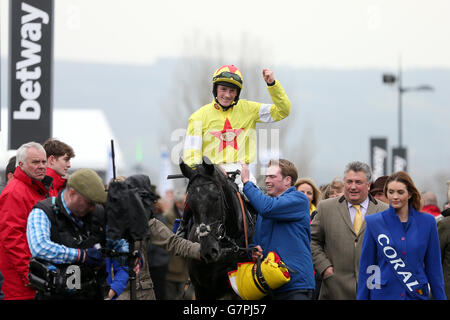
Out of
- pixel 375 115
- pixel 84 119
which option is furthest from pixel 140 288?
pixel 375 115

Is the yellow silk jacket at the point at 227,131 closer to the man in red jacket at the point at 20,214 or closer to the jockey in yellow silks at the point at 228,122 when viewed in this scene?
the jockey in yellow silks at the point at 228,122

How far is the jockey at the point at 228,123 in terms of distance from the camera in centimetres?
767

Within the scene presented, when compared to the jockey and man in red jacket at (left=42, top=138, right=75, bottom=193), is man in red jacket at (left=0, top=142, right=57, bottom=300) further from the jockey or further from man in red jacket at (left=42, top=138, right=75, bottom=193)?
the jockey

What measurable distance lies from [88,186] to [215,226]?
59.3 inches

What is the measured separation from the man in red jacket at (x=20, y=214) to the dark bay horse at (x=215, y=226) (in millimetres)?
1257

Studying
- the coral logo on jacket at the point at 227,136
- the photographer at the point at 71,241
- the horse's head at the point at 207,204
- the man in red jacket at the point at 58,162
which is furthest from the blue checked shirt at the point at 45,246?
the coral logo on jacket at the point at 227,136

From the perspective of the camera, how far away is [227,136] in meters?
7.75

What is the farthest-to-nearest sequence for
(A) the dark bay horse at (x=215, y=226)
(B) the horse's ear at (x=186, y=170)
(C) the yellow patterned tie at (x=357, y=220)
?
1. (C) the yellow patterned tie at (x=357, y=220)
2. (B) the horse's ear at (x=186, y=170)
3. (A) the dark bay horse at (x=215, y=226)

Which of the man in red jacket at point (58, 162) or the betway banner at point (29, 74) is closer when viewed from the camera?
the man in red jacket at point (58, 162)

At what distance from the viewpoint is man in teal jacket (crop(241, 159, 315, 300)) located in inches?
262

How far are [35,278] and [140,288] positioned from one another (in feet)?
6.10

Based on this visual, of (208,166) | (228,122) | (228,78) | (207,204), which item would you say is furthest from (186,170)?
(228,78)

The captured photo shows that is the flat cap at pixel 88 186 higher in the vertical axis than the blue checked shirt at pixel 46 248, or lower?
higher
